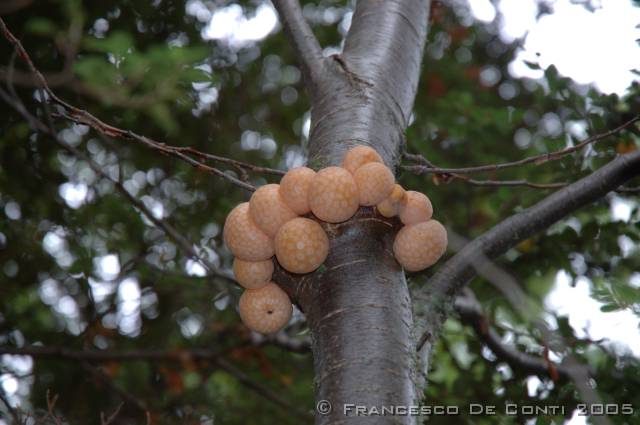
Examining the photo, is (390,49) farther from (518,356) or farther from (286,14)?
(518,356)

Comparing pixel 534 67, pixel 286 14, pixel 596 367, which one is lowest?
pixel 596 367

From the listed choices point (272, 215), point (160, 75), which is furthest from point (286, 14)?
point (272, 215)

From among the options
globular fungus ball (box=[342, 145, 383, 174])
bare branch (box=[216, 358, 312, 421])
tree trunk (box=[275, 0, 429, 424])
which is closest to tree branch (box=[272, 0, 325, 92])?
tree trunk (box=[275, 0, 429, 424])

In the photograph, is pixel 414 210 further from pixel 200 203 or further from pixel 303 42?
pixel 200 203

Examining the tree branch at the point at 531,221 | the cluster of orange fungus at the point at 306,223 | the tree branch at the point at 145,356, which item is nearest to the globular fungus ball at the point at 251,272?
the cluster of orange fungus at the point at 306,223

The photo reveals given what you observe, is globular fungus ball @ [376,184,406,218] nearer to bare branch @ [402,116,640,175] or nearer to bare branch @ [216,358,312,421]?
bare branch @ [402,116,640,175]

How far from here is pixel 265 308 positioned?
2.08 m

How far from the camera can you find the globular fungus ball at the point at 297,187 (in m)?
1.96

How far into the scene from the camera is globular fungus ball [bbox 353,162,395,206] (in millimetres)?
1913

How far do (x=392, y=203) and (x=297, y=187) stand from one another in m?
0.30

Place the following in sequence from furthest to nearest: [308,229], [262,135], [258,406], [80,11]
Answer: [262,135] < [258,406] < [80,11] < [308,229]

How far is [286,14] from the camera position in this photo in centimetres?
283

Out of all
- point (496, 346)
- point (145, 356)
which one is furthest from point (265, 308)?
point (145, 356)

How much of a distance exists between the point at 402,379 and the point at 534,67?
7.01 feet
